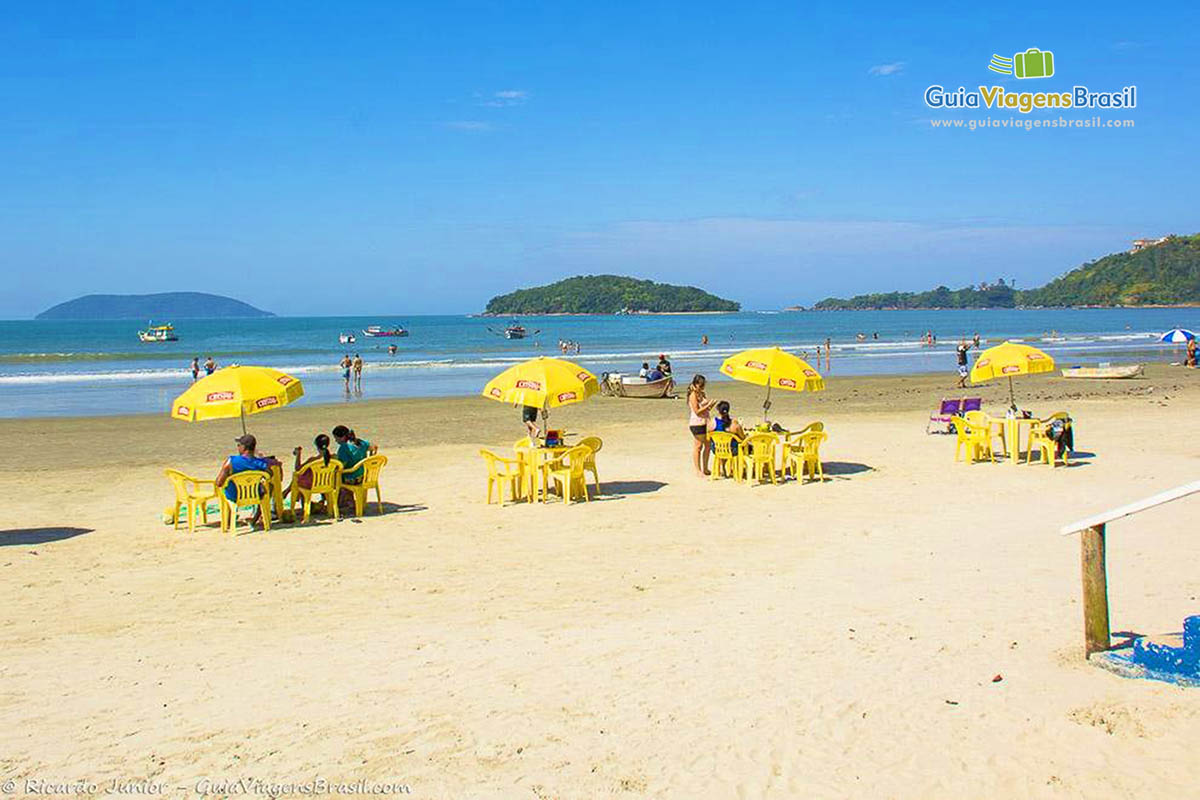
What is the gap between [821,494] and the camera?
39.8 ft

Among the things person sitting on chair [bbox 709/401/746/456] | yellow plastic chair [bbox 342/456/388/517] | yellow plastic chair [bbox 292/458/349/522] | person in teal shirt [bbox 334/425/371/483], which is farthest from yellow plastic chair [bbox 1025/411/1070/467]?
yellow plastic chair [bbox 292/458/349/522]

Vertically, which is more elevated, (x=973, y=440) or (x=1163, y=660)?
(x=973, y=440)

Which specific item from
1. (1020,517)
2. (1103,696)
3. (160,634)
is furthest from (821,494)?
(160,634)

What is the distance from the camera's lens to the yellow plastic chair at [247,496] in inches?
418

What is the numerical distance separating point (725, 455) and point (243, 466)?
6.14 m

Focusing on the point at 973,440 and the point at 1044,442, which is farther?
the point at 973,440

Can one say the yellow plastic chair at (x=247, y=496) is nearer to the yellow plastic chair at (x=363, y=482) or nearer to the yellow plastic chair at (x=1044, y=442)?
the yellow plastic chair at (x=363, y=482)

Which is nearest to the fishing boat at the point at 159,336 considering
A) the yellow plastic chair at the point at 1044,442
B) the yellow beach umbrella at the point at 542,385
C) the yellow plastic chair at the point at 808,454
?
the yellow beach umbrella at the point at 542,385

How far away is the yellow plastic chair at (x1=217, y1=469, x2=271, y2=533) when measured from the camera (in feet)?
34.8

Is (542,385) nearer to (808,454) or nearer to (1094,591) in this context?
(808,454)

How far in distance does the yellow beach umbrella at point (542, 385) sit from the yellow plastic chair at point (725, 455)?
6.41 feet

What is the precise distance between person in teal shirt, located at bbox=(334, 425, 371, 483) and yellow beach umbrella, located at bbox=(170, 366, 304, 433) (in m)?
0.82

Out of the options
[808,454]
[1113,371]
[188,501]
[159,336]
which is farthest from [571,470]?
[159,336]

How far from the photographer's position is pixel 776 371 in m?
13.6
